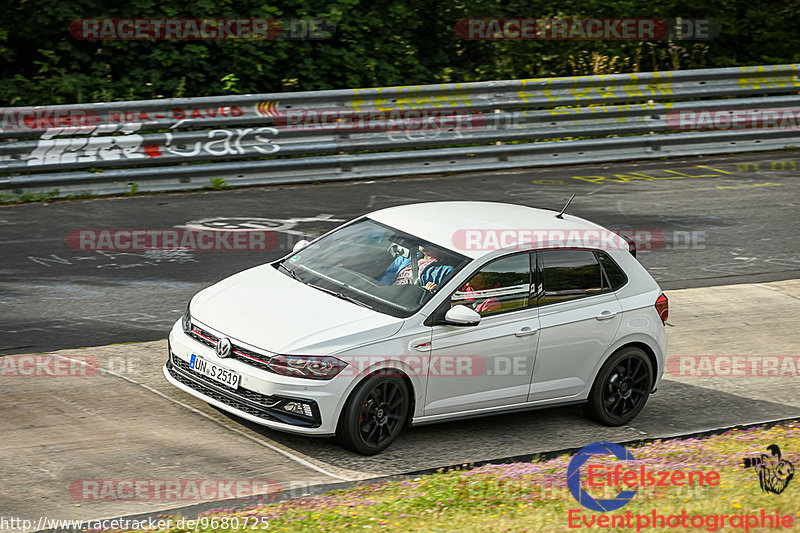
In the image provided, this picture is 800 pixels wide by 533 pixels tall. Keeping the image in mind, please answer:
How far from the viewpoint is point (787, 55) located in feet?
70.6

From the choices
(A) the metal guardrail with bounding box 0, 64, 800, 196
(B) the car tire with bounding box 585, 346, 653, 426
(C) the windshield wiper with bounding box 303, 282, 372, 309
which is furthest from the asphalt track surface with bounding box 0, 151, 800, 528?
(C) the windshield wiper with bounding box 303, 282, 372, 309

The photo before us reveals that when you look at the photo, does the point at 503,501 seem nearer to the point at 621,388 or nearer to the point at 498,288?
the point at 498,288

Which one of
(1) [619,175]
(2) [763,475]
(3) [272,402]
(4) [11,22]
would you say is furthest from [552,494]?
(4) [11,22]

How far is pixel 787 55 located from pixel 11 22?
14.9 meters

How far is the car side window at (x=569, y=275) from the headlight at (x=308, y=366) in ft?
6.08

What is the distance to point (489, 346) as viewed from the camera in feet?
25.6

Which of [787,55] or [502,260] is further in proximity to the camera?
[787,55]

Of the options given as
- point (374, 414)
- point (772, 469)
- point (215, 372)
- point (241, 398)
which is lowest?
point (772, 469)

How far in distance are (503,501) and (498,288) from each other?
2.17 meters

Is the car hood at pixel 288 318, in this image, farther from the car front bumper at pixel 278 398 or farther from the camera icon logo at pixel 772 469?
the camera icon logo at pixel 772 469

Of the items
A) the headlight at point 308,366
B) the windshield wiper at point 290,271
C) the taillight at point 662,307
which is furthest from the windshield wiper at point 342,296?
the taillight at point 662,307

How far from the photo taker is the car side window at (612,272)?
8.53 metres

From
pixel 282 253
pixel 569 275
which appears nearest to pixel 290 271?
pixel 569 275

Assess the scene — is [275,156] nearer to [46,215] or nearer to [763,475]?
[46,215]
